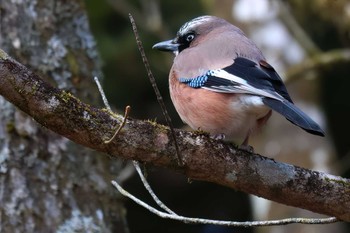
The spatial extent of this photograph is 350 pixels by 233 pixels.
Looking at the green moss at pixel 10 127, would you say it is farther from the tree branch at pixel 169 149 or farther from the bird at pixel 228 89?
the tree branch at pixel 169 149

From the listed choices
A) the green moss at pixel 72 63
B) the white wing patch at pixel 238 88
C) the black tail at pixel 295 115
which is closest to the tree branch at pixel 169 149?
the black tail at pixel 295 115

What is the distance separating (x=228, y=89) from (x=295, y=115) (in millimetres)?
498

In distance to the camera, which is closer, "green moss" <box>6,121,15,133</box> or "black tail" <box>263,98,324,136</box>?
"black tail" <box>263,98,324,136</box>

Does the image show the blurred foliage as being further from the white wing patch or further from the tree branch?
the tree branch

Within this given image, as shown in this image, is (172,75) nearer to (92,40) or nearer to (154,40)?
(92,40)

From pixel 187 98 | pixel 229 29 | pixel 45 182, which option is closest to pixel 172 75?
pixel 187 98

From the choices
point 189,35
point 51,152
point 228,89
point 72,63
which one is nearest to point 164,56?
point 189,35

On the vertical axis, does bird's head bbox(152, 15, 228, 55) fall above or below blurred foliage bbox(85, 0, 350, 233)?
above

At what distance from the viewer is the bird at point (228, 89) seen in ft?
13.5

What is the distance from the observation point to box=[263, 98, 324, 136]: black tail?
3.65m

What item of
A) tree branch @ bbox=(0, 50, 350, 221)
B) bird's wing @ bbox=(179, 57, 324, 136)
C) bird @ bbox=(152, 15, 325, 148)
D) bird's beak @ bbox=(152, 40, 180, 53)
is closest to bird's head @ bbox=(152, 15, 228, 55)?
bird's beak @ bbox=(152, 40, 180, 53)

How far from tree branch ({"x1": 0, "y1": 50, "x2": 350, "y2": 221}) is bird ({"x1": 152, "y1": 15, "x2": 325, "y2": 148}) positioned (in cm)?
32

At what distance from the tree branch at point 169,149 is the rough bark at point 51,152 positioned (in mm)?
1330

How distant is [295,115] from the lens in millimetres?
3820
